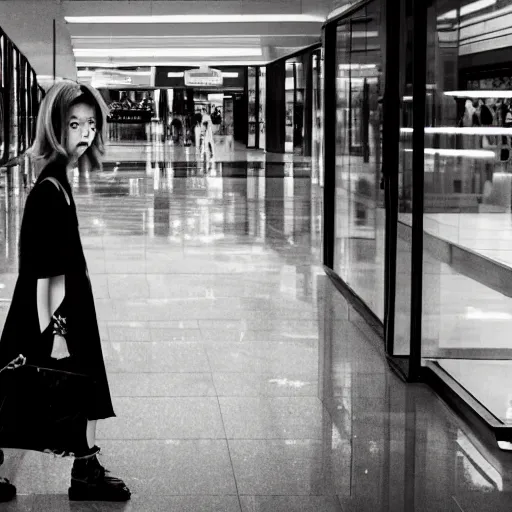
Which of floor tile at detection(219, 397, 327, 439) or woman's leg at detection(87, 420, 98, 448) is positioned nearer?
woman's leg at detection(87, 420, 98, 448)

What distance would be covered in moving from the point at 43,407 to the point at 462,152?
4.80 metres

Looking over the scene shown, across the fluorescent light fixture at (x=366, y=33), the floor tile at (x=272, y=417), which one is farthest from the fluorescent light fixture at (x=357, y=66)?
the floor tile at (x=272, y=417)

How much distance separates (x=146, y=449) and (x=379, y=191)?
5.57m

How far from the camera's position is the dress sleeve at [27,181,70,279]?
4.60 meters

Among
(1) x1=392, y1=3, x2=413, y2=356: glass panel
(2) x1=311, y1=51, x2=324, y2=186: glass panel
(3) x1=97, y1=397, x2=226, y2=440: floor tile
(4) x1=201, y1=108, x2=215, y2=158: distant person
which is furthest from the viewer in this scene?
(4) x1=201, y1=108, x2=215, y2=158: distant person

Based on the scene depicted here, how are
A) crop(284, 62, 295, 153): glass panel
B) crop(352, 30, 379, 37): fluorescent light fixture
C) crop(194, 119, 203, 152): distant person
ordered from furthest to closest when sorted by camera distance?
crop(194, 119, 203, 152): distant person, crop(284, 62, 295, 153): glass panel, crop(352, 30, 379, 37): fluorescent light fixture

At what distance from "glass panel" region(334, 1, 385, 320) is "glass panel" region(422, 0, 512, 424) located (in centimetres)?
80

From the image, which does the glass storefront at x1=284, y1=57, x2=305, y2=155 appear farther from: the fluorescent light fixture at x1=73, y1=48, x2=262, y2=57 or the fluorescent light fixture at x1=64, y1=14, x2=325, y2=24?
the fluorescent light fixture at x1=64, y1=14, x2=325, y2=24

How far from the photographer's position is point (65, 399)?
15.1ft

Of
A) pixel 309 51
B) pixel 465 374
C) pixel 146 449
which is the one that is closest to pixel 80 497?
pixel 146 449

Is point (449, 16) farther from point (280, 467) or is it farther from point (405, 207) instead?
point (280, 467)

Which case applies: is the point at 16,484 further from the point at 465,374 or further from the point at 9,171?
the point at 9,171

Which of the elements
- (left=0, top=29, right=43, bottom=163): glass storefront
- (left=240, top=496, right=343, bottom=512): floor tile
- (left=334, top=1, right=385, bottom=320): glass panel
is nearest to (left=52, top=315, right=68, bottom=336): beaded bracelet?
(left=240, top=496, right=343, bottom=512): floor tile

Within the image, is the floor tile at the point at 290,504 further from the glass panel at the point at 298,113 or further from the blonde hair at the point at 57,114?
the glass panel at the point at 298,113
